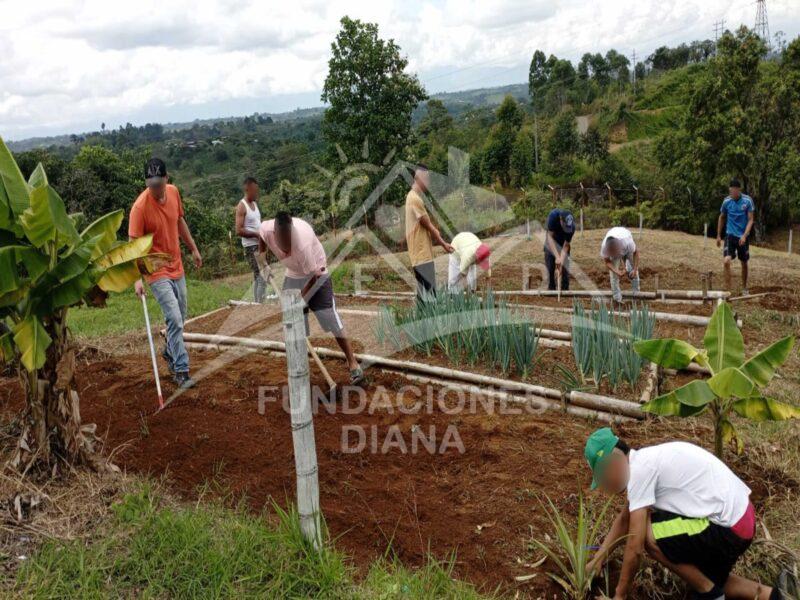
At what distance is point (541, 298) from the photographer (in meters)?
8.26

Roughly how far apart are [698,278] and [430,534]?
823 centimetres

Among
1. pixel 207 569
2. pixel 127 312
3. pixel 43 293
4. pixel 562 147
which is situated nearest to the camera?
pixel 207 569

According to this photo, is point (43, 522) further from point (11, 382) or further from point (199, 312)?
point (199, 312)

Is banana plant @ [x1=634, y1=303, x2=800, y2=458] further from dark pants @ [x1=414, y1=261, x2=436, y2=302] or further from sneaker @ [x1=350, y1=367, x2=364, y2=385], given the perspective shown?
dark pants @ [x1=414, y1=261, x2=436, y2=302]

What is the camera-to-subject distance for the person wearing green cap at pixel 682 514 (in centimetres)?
268

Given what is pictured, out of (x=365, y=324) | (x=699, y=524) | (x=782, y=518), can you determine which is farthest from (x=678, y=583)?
(x=365, y=324)

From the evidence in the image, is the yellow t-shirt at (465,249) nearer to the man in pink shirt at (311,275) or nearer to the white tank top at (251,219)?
the man in pink shirt at (311,275)

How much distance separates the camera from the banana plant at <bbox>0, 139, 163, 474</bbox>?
10.5 ft

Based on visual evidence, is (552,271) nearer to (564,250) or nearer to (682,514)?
(564,250)

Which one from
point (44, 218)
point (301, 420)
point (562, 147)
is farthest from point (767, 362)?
point (562, 147)

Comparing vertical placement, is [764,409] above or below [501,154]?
below

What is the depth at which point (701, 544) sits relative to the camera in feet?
8.81

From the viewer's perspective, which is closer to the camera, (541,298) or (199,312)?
(541,298)

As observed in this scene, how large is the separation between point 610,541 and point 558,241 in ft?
19.8
